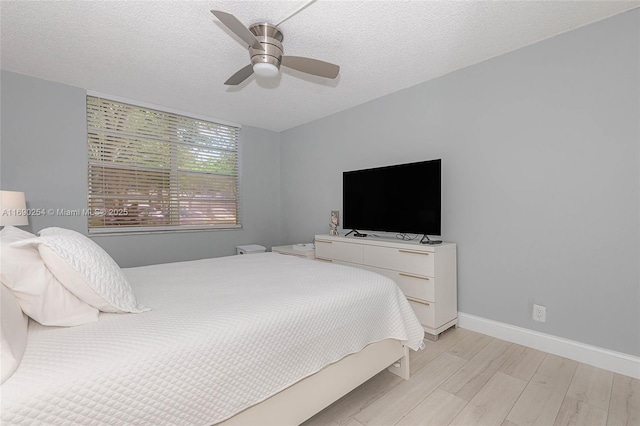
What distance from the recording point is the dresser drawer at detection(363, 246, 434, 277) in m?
2.44

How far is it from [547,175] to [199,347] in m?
2.60

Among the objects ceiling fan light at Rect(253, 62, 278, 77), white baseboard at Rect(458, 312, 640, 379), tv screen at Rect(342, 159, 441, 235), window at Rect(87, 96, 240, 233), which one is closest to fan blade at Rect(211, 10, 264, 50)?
ceiling fan light at Rect(253, 62, 278, 77)

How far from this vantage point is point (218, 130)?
4090 mm

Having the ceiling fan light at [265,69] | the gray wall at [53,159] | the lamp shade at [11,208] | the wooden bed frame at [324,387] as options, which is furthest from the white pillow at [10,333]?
the gray wall at [53,159]

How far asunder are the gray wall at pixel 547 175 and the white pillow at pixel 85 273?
2.42m

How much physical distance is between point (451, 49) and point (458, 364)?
2.42 metres

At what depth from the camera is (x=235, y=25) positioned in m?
1.62

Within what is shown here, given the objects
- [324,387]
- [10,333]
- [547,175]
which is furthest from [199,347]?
[547,175]

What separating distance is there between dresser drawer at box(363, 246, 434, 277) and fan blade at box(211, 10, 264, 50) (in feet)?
6.58

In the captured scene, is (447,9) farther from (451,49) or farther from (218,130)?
(218,130)

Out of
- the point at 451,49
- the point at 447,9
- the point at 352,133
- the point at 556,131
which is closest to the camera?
the point at 447,9

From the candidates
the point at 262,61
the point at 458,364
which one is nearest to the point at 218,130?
the point at 262,61

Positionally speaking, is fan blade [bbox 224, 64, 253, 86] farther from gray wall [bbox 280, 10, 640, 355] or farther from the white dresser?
the white dresser

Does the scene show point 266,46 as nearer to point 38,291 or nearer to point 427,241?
point 38,291
